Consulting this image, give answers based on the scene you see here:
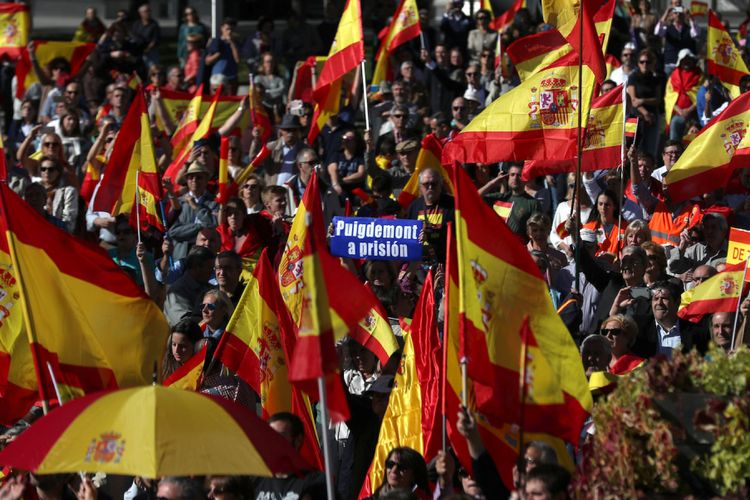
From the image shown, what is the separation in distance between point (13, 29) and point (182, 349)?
35.3 feet

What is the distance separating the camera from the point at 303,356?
7051mm

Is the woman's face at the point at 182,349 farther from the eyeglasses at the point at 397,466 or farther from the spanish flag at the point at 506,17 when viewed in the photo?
the spanish flag at the point at 506,17

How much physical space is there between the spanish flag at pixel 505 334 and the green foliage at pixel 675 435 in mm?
956

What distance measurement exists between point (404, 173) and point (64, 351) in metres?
6.69

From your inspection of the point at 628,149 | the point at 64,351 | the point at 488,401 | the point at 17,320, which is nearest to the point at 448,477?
the point at 488,401

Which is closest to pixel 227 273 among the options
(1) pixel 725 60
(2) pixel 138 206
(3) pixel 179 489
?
(2) pixel 138 206


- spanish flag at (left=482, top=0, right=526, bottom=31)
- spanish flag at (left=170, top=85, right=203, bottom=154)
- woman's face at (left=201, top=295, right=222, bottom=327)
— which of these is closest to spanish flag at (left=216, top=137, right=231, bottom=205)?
spanish flag at (left=170, top=85, right=203, bottom=154)

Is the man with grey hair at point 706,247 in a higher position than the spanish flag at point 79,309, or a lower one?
lower

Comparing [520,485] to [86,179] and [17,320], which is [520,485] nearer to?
[17,320]

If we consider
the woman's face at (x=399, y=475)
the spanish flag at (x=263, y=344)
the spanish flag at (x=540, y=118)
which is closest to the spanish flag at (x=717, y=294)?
the spanish flag at (x=540, y=118)

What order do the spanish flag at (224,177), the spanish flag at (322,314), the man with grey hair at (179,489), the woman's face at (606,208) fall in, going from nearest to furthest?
the spanish flag at (322,314) → the man with grey hair at (179,489) → the woman's face at (606,208) → the spanish flag at (224,177)

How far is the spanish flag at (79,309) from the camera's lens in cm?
826

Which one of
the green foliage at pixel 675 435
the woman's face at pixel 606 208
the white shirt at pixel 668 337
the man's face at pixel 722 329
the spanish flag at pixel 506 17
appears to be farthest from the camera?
the spanish flag at pixel 506 17

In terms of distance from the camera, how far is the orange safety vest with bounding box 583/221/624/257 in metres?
12.5
